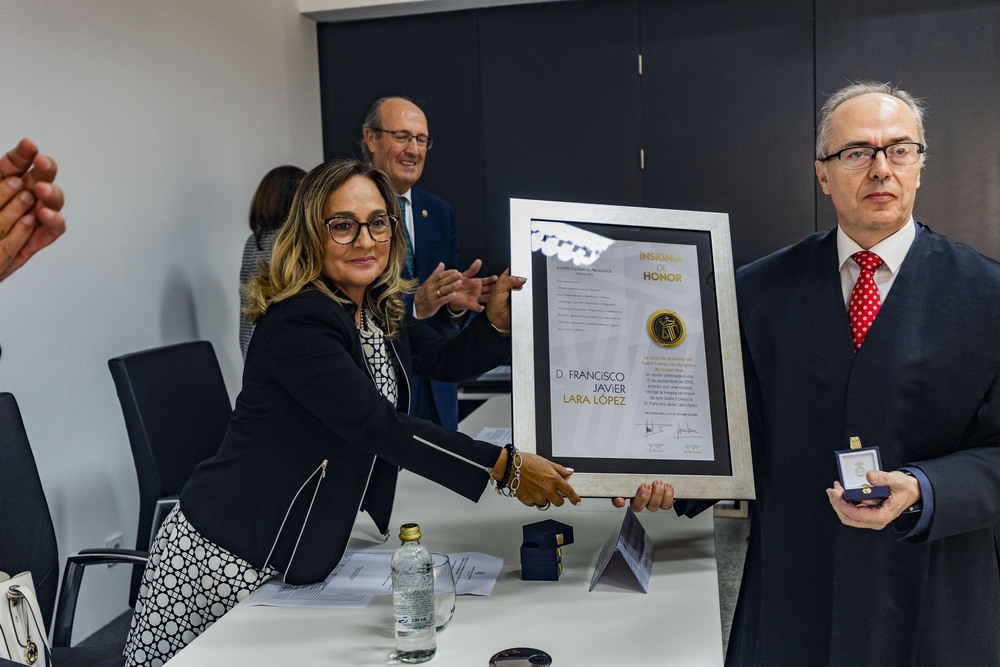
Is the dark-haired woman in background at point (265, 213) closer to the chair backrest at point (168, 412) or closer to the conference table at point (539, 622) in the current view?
the chair backrest at point (168, 412)

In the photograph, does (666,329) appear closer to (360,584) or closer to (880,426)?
(880,426)

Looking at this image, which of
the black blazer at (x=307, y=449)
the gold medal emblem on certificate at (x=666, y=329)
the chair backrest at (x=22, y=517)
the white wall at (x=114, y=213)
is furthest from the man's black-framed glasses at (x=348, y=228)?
the white wall at (x=114, y=213)

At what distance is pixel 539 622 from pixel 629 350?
56 cm

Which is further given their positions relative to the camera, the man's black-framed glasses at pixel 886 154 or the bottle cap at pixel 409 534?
the man's black-framed glasses at pixel 886 154

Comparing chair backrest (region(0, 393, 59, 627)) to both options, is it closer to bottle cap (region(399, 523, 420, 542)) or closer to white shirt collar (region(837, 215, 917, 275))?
bottle cap (region(399, 523, 420, 542))

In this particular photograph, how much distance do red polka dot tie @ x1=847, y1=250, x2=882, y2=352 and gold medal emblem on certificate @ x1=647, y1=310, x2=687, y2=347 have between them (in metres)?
0.33

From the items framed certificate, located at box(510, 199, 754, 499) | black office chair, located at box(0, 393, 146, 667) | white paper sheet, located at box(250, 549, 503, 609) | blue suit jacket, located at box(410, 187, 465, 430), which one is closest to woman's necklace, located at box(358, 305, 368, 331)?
framed certificate, located at box(510, 199, 754, 499)

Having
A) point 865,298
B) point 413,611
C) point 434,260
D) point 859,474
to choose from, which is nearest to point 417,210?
point 434,260

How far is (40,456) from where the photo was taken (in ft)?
9.39

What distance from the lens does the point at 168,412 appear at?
96.0 inches

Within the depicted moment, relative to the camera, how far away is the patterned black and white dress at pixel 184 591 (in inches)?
62.9

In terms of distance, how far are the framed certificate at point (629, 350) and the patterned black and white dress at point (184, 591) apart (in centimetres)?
61

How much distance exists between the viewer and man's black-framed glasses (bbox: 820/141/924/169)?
145 cm

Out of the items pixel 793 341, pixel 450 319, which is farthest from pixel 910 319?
pixel 450 319
